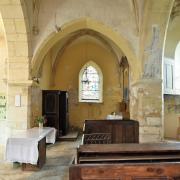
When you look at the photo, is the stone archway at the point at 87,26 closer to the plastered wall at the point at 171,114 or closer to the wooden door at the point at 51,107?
the wooden door at the point at 51,107

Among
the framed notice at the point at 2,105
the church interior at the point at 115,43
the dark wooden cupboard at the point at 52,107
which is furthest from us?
the dark wooden cupboard at the point at 52,107

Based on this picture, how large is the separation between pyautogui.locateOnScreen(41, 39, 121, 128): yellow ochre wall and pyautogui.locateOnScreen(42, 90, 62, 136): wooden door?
216 centimetres

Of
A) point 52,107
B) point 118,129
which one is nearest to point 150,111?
point 118,129

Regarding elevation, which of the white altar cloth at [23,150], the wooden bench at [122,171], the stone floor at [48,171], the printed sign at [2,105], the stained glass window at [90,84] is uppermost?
the stained glass window at [90,84]

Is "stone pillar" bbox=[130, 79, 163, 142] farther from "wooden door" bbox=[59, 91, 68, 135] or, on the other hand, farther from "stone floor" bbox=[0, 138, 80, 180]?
"wooden door" bbox=[59, 91, 68, 135]

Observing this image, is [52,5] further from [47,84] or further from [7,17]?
[47,84]

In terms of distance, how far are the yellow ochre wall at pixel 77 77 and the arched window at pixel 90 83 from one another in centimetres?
17

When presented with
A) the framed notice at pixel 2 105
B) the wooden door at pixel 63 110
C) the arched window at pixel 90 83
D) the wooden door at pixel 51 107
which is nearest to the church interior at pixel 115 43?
the wooden door at pixel 51 107

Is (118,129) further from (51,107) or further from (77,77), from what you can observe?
(77,77)

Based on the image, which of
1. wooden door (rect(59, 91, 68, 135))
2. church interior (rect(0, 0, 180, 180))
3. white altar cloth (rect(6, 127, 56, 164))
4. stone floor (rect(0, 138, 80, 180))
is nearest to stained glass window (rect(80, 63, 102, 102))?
wooden door (rect(59, 91, 68, 135))

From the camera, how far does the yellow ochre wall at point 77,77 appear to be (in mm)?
11484

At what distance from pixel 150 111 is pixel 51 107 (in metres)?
3.93

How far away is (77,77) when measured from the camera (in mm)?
11594

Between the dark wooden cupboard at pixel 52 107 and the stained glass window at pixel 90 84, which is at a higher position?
the stained glass window at pixel 90 84
